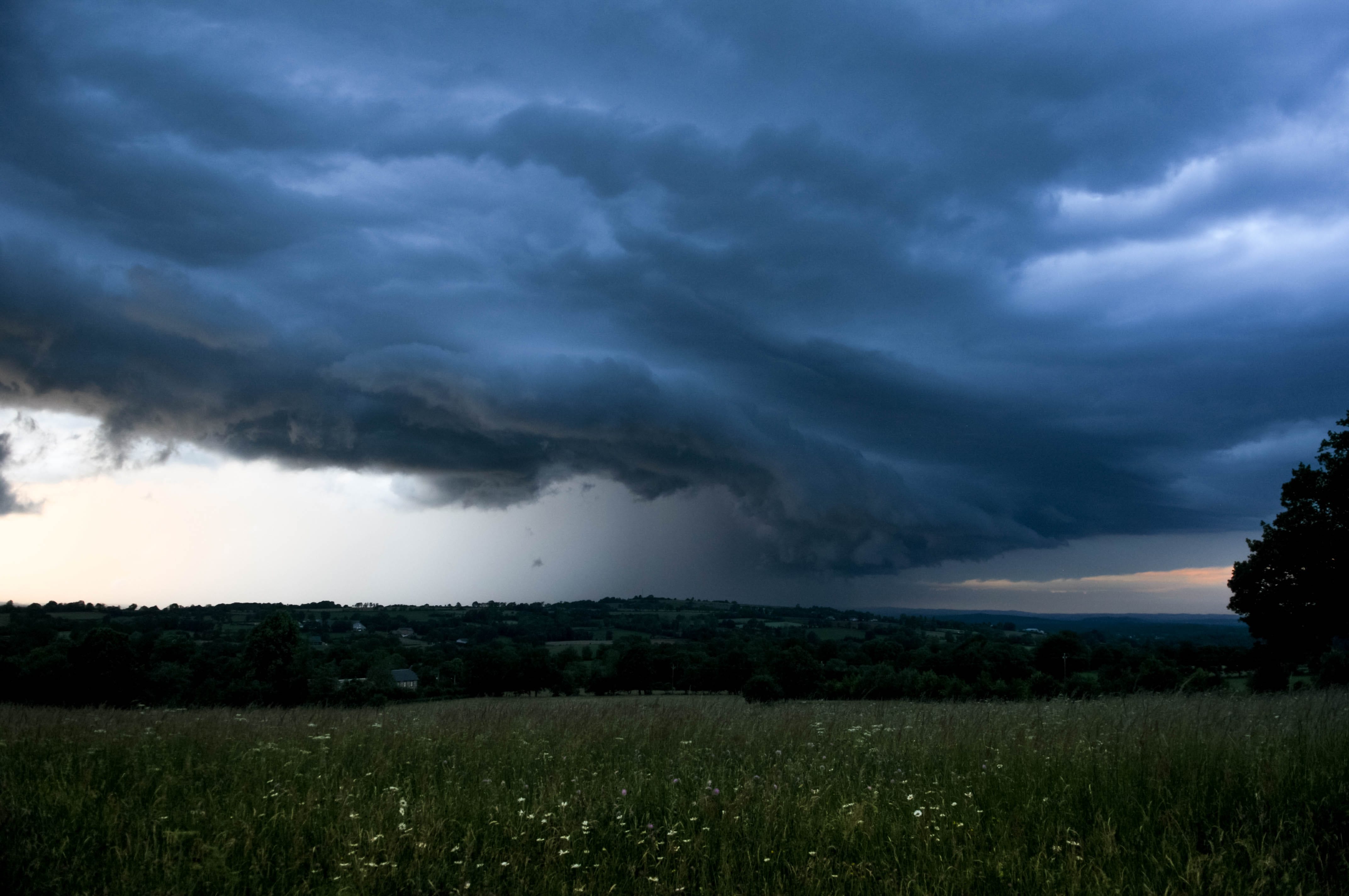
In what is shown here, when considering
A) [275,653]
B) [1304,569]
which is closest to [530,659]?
[275,653]

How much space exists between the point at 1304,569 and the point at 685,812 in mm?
41365

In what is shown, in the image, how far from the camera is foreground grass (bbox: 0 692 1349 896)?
455 cm

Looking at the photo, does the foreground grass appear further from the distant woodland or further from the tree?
the tree

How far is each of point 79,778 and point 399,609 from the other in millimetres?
150286

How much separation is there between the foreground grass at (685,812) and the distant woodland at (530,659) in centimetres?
777

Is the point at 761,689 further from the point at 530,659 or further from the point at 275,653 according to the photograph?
the point at 275,653

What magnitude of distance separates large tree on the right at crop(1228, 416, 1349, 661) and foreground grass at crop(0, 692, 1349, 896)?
32558 millimetres

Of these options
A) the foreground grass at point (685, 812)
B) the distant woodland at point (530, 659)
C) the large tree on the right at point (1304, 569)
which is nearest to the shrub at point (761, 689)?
the distant woodland at point (530, 659)

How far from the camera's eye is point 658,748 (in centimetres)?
858

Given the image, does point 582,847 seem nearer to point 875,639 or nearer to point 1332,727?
point 1332,727

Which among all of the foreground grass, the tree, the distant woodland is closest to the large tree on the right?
the distant woodland

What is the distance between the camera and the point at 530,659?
83000mm

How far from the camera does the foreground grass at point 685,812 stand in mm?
4547

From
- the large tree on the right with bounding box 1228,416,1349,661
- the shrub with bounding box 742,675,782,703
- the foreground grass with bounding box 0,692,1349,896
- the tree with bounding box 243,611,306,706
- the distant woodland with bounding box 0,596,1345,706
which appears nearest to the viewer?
the foreground grass with bounding box 0,692,1349,896
